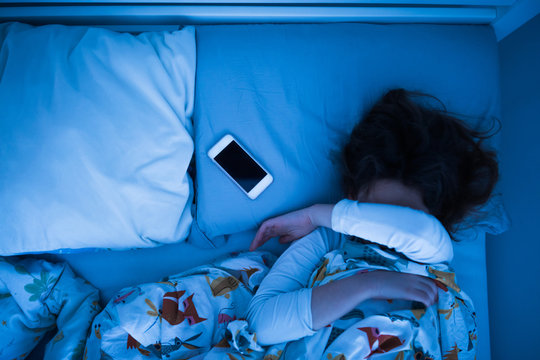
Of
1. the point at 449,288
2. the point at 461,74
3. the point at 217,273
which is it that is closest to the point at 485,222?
the point at 449,288

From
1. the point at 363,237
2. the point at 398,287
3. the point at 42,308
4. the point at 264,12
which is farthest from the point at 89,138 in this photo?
the point at 398,287

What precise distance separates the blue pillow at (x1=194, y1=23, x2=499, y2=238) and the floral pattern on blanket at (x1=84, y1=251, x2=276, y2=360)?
6.6 inches

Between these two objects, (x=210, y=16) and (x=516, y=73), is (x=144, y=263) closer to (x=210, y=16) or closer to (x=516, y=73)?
(x=210, y=16)

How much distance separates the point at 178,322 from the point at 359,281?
1.48 ft

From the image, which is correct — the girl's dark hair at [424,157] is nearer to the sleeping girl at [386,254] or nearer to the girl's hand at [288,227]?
the sleeping girl at [386,254]

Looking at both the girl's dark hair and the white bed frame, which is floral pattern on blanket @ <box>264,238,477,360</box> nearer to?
the girl's dark hair

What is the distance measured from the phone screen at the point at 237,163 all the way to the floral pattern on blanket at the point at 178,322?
286mm

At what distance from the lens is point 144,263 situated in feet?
3.04

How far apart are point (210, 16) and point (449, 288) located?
0.98 m

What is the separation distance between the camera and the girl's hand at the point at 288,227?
0.84 meters

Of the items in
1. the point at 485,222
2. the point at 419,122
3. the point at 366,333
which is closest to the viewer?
the point at 366,333

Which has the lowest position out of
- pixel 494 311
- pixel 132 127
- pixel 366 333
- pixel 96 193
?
pixel 494 311

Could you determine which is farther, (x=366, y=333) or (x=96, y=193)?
(x=96, y=193)

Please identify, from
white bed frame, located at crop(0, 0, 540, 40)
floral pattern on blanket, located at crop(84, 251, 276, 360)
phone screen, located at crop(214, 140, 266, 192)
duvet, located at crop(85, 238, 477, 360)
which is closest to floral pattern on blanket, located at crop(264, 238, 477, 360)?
duvet, located at crop(85, 238, 477, 360)
